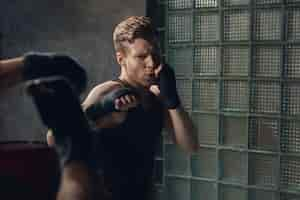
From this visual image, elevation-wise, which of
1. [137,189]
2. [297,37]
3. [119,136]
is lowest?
[137,189]

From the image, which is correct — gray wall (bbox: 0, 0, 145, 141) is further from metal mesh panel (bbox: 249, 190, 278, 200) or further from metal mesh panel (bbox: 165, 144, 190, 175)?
metal mesh panel (bbox: 249, 190, 278, 200)

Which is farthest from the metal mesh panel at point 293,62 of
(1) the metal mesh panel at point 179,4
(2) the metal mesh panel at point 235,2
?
(1) the metal mesh panel at point 179,4

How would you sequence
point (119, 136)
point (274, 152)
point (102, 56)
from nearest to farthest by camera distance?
1. point (119, 136)
2. point (102, 56)
3. point (274, 152)

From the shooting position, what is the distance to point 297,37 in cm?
248

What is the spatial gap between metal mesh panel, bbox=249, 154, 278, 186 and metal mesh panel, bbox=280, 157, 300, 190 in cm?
3

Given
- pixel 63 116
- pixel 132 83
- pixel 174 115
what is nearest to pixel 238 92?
pixel 174 115

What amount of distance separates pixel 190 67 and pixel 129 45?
1.20 metres

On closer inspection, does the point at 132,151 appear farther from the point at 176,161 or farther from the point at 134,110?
the point at 176,161

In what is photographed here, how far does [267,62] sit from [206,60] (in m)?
0.29

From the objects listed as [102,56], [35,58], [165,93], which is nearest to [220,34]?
[102,56]

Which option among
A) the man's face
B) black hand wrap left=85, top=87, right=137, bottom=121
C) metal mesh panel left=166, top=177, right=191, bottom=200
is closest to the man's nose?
the man's face

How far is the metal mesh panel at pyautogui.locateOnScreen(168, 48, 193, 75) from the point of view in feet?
8.82

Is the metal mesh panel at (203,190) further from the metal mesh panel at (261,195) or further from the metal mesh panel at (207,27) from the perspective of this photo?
the metal mesh panel at (207,27)

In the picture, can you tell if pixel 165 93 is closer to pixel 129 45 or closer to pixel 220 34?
pixel 129 45
